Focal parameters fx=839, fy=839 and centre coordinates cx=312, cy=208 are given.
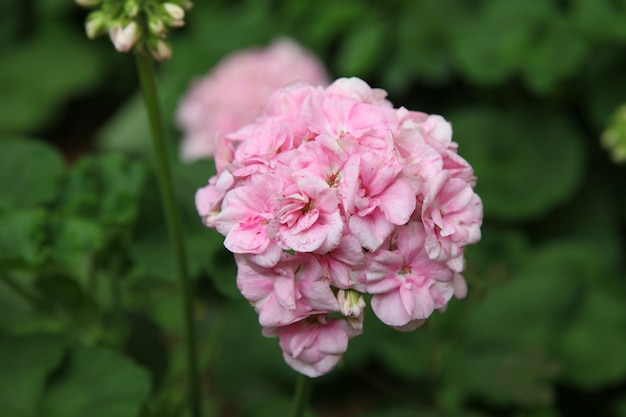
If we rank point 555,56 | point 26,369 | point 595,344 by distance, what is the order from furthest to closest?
point 555,56 < point 595,344 < point 26,369

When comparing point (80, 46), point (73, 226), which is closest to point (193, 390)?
point (73, 226)

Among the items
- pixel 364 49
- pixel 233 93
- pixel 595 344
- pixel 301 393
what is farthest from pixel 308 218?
pixel 364 49

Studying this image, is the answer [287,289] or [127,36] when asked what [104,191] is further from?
[287,289]

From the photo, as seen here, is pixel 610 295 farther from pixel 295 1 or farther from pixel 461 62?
pixel 295 1

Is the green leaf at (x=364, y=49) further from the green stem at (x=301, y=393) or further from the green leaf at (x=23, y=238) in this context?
the green stem at (x=301, y=393)

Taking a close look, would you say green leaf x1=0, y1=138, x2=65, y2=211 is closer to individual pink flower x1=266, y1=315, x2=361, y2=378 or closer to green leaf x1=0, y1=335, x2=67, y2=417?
green leaf x1=0, y1=335, x2=67, y2=417

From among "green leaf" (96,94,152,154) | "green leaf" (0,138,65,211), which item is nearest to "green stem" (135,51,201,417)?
"green leaf" (0,138,65,211)
